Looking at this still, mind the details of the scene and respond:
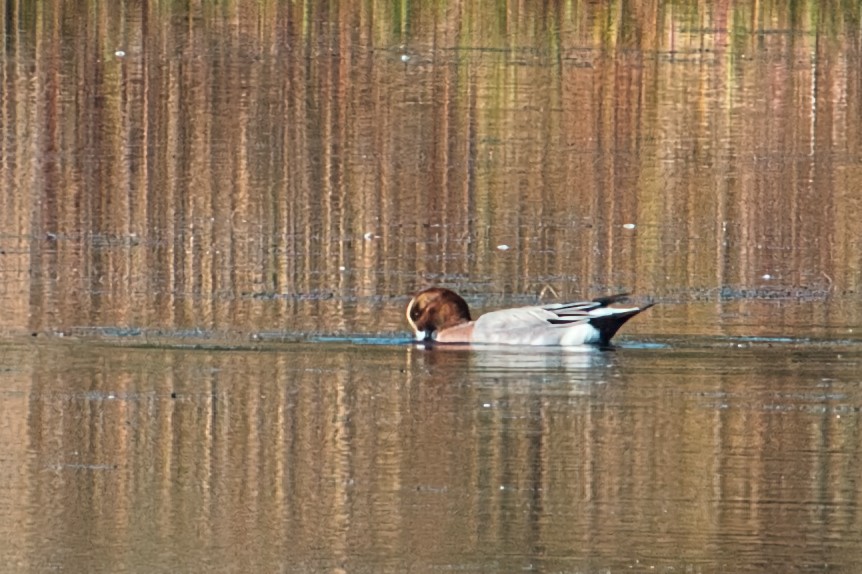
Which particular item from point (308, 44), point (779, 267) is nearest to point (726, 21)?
point (308, 44)

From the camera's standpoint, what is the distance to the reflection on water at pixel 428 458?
7.36 meters

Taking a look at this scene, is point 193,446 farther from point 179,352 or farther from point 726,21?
point 726,21

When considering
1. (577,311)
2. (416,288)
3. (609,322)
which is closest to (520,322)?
(577,311)

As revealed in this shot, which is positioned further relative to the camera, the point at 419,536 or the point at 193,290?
the point at 193,290

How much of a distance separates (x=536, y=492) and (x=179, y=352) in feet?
10.4

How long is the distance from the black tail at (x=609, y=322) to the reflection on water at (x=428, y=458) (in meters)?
0.21

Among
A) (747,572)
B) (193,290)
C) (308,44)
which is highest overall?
(308,44)

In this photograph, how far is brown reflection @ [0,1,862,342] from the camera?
13.2 meters

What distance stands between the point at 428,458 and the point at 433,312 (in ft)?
10.4

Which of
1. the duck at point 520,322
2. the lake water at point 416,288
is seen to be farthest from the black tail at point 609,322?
the lake water at point 416,288

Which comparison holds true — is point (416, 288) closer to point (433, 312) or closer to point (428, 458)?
→ point (433, 312)

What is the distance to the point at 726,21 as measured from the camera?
87.2 feet

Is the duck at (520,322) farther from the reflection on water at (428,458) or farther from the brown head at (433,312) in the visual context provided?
the reflection on water at (428,458)

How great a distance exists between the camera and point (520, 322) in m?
11.7
